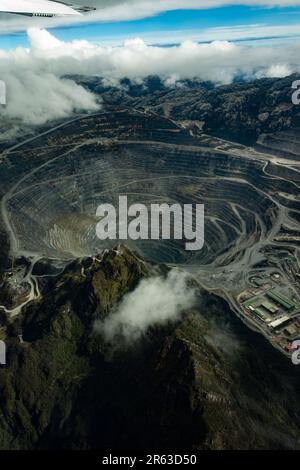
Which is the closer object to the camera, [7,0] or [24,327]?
[7,0]

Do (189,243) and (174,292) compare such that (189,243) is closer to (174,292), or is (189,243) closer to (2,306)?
(174,292)

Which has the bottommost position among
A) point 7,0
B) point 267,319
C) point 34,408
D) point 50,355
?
point 34,408

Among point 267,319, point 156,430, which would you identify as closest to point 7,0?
point 156,430

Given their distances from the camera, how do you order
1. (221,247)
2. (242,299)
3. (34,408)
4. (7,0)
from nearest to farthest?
(7,0)
(34,408)
(242,299)
(221,247)

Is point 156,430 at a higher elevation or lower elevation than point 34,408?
higher

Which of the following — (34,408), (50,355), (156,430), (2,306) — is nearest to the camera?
(156,430)
